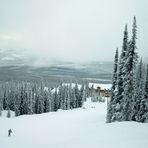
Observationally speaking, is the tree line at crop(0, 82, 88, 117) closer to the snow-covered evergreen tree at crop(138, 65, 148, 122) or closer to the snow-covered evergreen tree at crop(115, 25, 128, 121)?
the snow-covered evergreen tree at crop(115, 25, 128, 121)

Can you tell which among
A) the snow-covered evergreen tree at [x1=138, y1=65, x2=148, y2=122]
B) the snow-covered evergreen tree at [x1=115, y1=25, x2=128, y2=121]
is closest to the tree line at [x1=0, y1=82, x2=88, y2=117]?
the snow-covered evergreen tree at [x1=115, y1=25, x2=128, y2=121]

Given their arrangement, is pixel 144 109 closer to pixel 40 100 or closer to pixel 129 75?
pixel 129 75

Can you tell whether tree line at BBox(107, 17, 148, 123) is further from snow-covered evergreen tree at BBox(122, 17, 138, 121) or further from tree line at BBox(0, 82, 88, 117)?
tree line at BBox(0, 82, 88, 117)

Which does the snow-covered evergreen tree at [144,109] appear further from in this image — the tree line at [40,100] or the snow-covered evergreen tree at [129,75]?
the tree line at [40,100]

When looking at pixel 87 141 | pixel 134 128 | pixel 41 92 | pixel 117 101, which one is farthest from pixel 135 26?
pixel 41 92

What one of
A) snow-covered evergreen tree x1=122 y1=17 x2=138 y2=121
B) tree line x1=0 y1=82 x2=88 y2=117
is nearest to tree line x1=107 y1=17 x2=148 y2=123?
snow-covered evergreen tree x1=122 y1=17 x2=138 y2=121

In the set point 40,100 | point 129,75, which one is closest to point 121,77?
point 129,75

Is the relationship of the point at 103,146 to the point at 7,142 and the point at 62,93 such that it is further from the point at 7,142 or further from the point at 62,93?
the point at 62,93

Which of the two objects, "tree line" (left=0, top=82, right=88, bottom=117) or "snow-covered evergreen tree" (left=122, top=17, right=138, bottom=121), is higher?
"snow-covered evergreen tree" (left=122, top=17, right=138, bottom=121)

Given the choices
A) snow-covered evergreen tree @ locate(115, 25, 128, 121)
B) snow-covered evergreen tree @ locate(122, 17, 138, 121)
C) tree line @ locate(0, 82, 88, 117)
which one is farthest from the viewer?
tree line @ locate(0, 82, 88, 117)

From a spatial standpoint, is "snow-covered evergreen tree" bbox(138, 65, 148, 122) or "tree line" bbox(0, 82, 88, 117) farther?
"tree line" bbox(0, 82, 88, 117)

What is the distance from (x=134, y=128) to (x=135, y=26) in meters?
20.2

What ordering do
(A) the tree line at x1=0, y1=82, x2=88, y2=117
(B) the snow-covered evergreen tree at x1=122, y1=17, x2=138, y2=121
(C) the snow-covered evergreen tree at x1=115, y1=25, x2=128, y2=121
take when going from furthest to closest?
(A) the tree line at x1=0, y1=82, x2=88, y2=117 < (C) the snow-covered evergreen tree at x1=115, y1=25, x2=128, y2=121 < (B) the snow-covered evergreen tree at x1=122, y1=17, x2=138, y2=121

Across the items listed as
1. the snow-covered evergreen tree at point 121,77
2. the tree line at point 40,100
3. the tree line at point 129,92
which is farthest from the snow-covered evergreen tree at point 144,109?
the tree line at point 40,100
